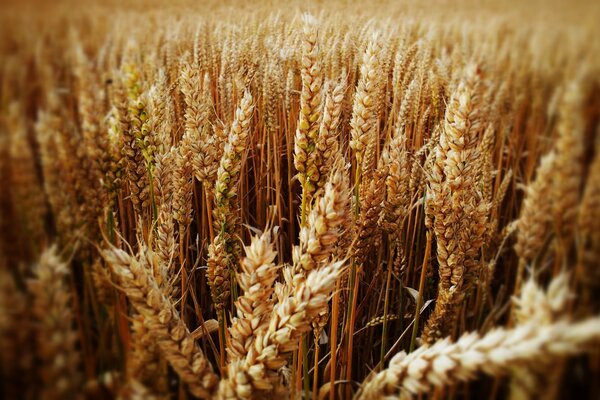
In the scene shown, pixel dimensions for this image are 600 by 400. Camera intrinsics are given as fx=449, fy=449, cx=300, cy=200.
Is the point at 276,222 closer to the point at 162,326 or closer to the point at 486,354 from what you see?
the point at 162,326

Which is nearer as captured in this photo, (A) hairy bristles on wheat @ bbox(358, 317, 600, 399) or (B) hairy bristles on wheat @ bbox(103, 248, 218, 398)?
(A) hairy bristles on wheat @ bbox(358, 317, 600, 399)

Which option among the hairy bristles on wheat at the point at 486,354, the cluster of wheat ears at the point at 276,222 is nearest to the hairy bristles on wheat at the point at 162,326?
the cluster of wheat ears at the point at 276,222

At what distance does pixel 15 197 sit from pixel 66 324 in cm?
21

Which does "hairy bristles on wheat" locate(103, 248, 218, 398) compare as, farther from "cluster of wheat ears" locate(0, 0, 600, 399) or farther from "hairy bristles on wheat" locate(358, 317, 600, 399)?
"hairy bristles on wheat" locate(358, 317, 600, 399)

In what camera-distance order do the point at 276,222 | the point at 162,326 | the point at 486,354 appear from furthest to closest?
the point at 276,222
the point at 162,326
the point at 486,354

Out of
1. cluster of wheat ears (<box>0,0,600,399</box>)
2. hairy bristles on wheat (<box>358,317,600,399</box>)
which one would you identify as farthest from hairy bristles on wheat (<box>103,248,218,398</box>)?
hairy bristles on wheat (<box>358,317,600,399</box>)

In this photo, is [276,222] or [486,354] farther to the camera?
[276,222]

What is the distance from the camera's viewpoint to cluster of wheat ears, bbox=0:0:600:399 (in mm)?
618

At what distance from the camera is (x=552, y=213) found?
2.88ft

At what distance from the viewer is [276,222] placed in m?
1.63

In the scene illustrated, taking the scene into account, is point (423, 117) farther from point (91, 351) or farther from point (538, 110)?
point (91, 351)

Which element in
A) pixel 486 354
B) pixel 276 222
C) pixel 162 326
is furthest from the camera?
pixel 276 222

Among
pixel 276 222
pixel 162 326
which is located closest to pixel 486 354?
pixel 162 326

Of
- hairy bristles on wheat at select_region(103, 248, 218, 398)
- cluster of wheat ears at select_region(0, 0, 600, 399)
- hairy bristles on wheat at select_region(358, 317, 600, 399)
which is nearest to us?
hairy bristles on wheat at select_region(358, 317, 600, 399)
